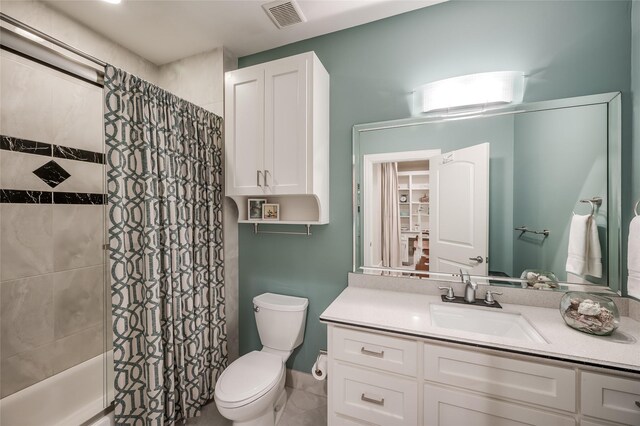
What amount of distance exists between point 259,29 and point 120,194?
57.4 inches

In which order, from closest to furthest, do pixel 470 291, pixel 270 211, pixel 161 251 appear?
pixel 470 291
pixel 161 251
pixel 270 211

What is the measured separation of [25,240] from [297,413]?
6.52 feet

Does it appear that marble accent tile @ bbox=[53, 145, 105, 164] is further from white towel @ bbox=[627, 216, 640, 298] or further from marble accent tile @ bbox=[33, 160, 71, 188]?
white towel @ bbox=[627, 216, 640, 298]

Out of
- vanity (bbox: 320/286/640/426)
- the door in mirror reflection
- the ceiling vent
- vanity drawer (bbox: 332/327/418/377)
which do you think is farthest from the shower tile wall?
the door in mirror reflection

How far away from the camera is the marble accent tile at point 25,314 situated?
57.3 inches

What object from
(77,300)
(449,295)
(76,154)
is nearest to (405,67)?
(449,295)

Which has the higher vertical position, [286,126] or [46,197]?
[286,126]

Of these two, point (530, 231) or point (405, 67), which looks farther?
point (405, 67)

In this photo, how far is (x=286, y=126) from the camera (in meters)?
1.73

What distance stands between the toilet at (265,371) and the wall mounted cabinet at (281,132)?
0.63 meters

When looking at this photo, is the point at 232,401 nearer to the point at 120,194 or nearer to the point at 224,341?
the point at 224,341

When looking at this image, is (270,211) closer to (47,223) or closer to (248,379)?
(248,379)

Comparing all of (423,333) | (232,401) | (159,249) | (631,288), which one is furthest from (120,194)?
(631,288)

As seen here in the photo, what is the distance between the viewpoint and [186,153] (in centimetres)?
175
